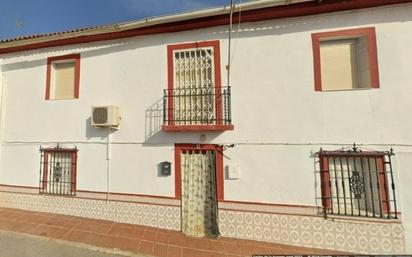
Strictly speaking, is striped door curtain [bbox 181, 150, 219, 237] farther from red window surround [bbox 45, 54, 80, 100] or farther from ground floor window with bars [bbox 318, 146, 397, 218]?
red window surround [bbox 45, 54, 80, 100]

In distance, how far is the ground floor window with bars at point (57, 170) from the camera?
279 inches

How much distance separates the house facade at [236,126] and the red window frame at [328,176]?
2 cm

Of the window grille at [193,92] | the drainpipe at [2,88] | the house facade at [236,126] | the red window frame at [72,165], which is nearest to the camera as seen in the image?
the house facade at [236,126]

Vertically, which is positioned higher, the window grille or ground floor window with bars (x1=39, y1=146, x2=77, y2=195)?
the window grille

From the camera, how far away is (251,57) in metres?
5.98

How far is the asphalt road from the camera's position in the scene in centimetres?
484

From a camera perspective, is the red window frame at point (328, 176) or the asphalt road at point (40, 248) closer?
the asphalt road at point (40, 248)

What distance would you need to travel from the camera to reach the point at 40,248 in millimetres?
5062

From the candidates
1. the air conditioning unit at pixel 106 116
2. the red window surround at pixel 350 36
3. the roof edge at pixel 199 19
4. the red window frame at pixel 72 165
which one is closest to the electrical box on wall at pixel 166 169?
the air conditioning unit at pixel 106 116

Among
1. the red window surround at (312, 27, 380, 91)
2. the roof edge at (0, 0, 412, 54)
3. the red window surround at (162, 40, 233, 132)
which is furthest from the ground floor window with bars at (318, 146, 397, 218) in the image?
the roof edge at (0, 0, 412, 54)

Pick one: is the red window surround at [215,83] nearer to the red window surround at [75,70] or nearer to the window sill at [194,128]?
the window sill at [194,128]

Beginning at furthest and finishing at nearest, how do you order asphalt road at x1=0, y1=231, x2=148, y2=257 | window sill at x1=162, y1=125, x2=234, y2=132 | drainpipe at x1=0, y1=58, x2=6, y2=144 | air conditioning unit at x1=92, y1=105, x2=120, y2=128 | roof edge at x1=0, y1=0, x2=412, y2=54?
drainpipe at x1=0, y1=58, x2=6, y2=144
air conditioning unit at x1=92, y1=105, x2=120, y2=128
window sill at x1=162, y1=125, x2=234, y2=132
roof edge at x1=0, y1=0, x2=412, y2=54
asphalt road at x1=0, y1=231, x2=148, y2=257

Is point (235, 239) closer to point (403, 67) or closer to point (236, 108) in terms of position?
point (236, 108)

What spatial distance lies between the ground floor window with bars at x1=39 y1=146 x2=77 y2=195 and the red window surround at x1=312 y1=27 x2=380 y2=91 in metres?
6.77
